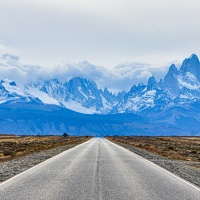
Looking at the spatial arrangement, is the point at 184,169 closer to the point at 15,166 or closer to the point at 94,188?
the point at 15,166

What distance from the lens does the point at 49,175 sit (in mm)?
20750

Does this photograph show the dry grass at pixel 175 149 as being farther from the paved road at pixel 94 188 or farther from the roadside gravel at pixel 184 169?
the paved road at pixel 94 188

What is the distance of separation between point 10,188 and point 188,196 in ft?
22.9

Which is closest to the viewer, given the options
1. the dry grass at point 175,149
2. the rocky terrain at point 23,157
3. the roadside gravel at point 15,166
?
the roadside gravel at point 15,166

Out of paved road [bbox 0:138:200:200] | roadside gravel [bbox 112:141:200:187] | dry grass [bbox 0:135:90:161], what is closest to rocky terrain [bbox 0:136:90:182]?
dry grass [bbox 0:135:90:161]

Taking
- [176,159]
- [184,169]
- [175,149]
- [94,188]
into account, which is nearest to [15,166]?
[184,169]

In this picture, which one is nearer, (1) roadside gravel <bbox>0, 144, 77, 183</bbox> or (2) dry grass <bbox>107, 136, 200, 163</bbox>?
(1) roadside gravel <bbox>0, 144, 77, 183</bbox>

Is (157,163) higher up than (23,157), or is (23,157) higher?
(23,157)

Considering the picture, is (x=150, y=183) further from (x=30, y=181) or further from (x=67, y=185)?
(x=30, y=181)

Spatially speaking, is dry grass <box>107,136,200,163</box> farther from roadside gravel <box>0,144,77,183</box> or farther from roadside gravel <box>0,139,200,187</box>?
roadside gravel <box>0,144,77,183</box>

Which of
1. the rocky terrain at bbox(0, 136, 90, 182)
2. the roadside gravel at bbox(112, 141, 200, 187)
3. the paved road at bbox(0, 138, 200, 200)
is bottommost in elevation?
the paved road at bbox(0, 138, 200, 200)

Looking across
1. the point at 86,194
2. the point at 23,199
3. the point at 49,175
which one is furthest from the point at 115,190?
the point at 49,175

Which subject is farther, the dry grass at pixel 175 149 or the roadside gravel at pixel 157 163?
the dry grass at pixel 175 149

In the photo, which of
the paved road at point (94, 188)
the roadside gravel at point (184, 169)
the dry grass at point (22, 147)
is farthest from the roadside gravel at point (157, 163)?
the dry grass at point (22, 147)
